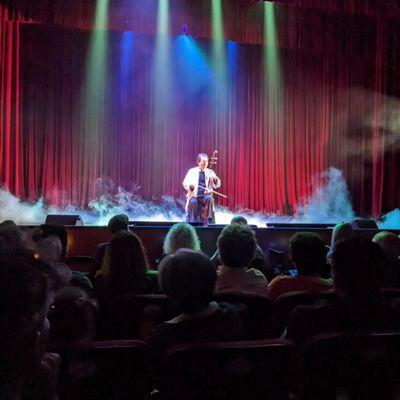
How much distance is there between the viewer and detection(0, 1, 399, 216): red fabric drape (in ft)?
35.0

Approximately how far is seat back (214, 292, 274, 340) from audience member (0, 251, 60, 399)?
1186 mm

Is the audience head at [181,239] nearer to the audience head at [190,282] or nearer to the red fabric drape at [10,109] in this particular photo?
the audience head at [190,282]

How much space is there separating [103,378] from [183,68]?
10.7 meters

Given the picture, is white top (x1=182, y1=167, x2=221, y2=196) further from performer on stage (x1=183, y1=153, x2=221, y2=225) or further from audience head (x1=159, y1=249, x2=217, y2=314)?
audience head (x1=159, y1=249, x2=217, y2=314)

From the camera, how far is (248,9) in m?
10.4

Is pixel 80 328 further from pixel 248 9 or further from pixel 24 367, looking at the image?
pixel 248 9

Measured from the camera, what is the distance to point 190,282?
1823 mm

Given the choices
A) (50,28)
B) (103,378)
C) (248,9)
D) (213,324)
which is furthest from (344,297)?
(50,28)

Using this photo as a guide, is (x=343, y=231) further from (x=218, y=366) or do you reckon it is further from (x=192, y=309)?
(x=218, y=366)

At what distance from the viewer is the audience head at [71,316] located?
1.81m

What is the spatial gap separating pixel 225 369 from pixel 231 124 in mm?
10733

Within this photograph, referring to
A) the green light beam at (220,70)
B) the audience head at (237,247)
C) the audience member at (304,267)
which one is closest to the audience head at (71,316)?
the audience head at (237,247)

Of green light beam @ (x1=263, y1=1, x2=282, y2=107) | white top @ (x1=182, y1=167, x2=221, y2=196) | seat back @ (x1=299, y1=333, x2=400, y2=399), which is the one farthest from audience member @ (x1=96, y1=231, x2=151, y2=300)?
green light beam @ (x1=263, y1=1, x2=282, y2=107)

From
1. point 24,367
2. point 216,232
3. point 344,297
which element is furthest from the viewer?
point 216,232
